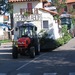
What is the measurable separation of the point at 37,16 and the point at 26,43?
29.7m

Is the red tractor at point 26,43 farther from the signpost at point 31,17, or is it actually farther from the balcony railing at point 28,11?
the balcony railing at point 28,11

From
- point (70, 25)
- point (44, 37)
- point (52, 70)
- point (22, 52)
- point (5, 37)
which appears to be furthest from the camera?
point (70, 25)

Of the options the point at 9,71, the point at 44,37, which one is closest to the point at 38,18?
the point at 44,37

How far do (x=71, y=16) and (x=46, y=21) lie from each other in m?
23.6

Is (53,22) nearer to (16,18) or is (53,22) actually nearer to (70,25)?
(16,18)

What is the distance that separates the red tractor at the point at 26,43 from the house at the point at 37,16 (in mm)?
25475

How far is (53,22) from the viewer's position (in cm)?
5531

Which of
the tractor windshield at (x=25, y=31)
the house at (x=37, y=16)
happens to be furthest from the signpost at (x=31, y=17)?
the tractor windshield at (x=25, y=31)

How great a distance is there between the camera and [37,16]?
186ft

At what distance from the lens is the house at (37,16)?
55.5 m

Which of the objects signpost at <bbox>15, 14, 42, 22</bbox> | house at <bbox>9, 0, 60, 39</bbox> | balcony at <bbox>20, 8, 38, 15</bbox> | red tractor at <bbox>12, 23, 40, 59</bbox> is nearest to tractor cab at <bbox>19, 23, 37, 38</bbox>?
red tractor at <bbox>12, 23, 40, 59</bbox>

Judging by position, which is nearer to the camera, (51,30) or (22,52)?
(22,52)

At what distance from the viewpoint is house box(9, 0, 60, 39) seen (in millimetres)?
55531

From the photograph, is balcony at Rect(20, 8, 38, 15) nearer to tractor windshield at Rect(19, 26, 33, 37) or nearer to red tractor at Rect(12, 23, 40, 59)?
tractor windshield at Rect(19, 26, 33, 37)
